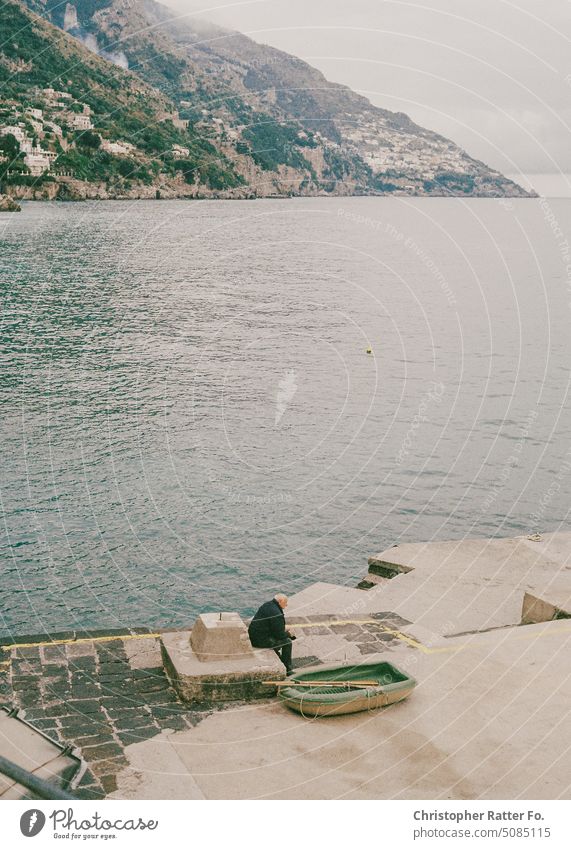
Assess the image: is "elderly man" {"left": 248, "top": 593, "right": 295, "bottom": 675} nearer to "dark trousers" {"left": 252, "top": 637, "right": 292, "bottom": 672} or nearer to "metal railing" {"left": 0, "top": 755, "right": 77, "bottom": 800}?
"dark trousers" {"left": 252, "top": 637, "right": 292, "bottom": 672}

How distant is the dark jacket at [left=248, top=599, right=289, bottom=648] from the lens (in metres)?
13.5

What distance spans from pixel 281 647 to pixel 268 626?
0.41 meters

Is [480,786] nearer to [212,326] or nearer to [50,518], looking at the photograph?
[50,518]

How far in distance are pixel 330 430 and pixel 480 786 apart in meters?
29.7

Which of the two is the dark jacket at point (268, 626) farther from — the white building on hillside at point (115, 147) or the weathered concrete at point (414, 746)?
the white building on hillside at point (115, 147)

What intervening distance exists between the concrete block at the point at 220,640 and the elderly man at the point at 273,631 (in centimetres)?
34

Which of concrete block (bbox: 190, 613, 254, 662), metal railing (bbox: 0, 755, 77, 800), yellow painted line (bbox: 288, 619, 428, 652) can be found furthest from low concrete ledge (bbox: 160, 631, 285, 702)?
metal railing (bbox: 0, 755, 77, 800)

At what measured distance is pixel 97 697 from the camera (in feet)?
40.9

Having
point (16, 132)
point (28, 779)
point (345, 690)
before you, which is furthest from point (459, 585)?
point (16, 132)

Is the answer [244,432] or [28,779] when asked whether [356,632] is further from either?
[244,432]

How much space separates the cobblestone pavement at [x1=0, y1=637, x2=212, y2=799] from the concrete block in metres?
0.70

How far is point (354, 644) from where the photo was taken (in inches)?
591

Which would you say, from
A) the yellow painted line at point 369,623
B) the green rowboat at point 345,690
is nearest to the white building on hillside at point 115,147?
the yellow painted line at point 369,623

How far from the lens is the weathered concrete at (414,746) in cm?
1052
